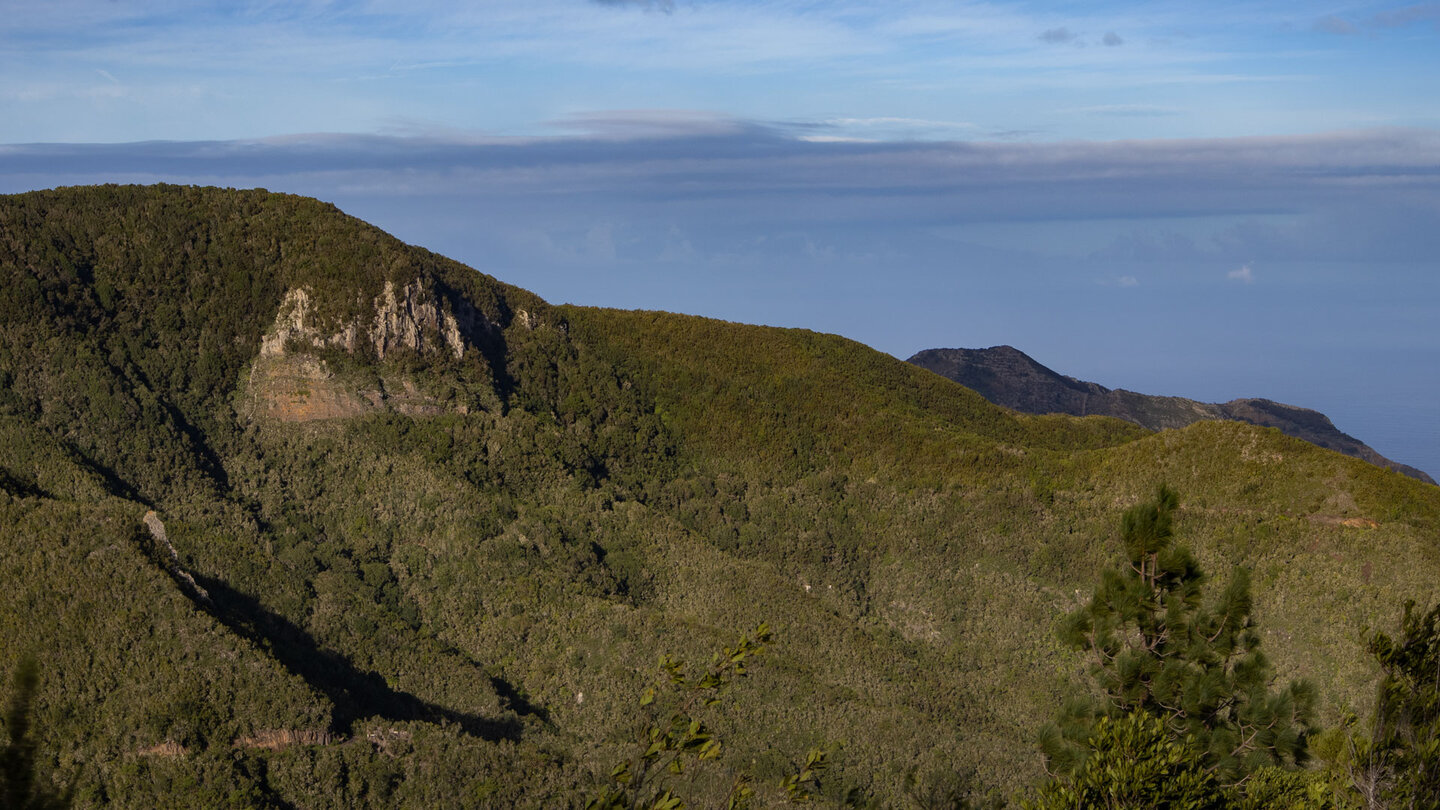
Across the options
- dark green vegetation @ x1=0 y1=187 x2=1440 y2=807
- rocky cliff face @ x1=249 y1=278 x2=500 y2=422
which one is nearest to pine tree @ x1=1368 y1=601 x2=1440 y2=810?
dark green vegetation @ x1=0 y1=187 x2=1440 y2=807

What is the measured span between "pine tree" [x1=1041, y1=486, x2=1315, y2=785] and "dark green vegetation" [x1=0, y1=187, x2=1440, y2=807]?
2866cm

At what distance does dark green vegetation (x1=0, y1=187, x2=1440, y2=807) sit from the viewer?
5428 cm

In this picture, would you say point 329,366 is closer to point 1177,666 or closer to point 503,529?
point 503,529

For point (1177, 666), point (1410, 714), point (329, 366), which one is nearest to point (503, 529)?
point (329, 366)

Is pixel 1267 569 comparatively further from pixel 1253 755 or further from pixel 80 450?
pixel 80 450

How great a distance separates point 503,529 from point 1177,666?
219ft

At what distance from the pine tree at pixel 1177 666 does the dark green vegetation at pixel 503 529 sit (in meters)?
28.7

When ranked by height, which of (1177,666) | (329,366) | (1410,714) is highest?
(1410,714)

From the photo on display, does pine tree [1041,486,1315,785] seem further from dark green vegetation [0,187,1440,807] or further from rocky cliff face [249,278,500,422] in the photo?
rocky cliff face [249,278,500,422]

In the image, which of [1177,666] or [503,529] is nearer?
[1177,666]

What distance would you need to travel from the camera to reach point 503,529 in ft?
290

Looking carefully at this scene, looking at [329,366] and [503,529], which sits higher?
[329,366]

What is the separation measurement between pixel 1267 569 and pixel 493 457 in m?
61.0

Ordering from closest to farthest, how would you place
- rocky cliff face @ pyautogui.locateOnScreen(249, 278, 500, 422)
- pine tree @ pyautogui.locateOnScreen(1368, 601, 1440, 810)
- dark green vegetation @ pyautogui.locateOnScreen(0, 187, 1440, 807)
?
pine tree @ pyautogui.locateOnScreen(1368, 601, 1440, 810) → dark green vegetation @ pyautogui.locateOnScreen(0, 187, 1440, 807) → rocky cliff face @ pyautogui.locateOnScreen(249, 278, 500, 422)
